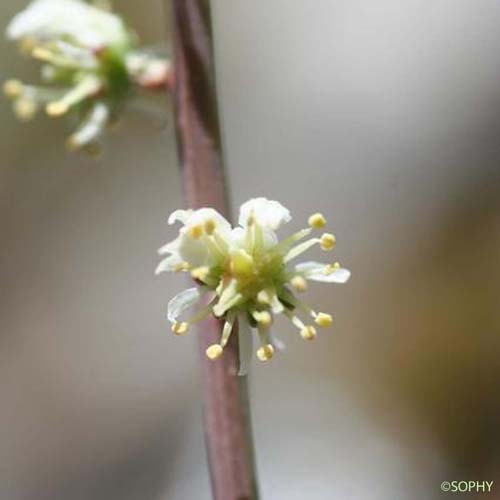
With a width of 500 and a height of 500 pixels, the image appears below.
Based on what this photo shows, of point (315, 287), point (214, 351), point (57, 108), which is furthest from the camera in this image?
point (315, 287)

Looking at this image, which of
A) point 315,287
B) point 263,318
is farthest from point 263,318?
point 315,287

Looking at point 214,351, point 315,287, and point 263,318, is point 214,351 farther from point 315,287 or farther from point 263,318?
point 315,287

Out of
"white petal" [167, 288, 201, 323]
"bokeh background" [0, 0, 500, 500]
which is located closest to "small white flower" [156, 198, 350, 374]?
"white petal" [167, 288, 201, 323]

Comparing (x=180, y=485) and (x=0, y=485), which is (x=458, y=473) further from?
(x=0, y=485)

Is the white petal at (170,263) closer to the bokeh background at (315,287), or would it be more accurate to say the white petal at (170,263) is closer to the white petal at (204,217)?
the white petal at (204,217)

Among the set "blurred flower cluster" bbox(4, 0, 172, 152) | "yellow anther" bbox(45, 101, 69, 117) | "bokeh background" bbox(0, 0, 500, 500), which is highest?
"blurred flower cluster" bbox(4, 0, 172, 152)

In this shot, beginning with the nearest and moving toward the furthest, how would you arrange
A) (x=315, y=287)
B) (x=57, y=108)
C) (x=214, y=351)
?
(x=214, y=351), (x=57, y=108), (x=315, y=287)

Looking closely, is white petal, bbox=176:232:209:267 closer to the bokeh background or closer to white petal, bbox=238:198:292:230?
white petal, bbox=238:198:292:230
